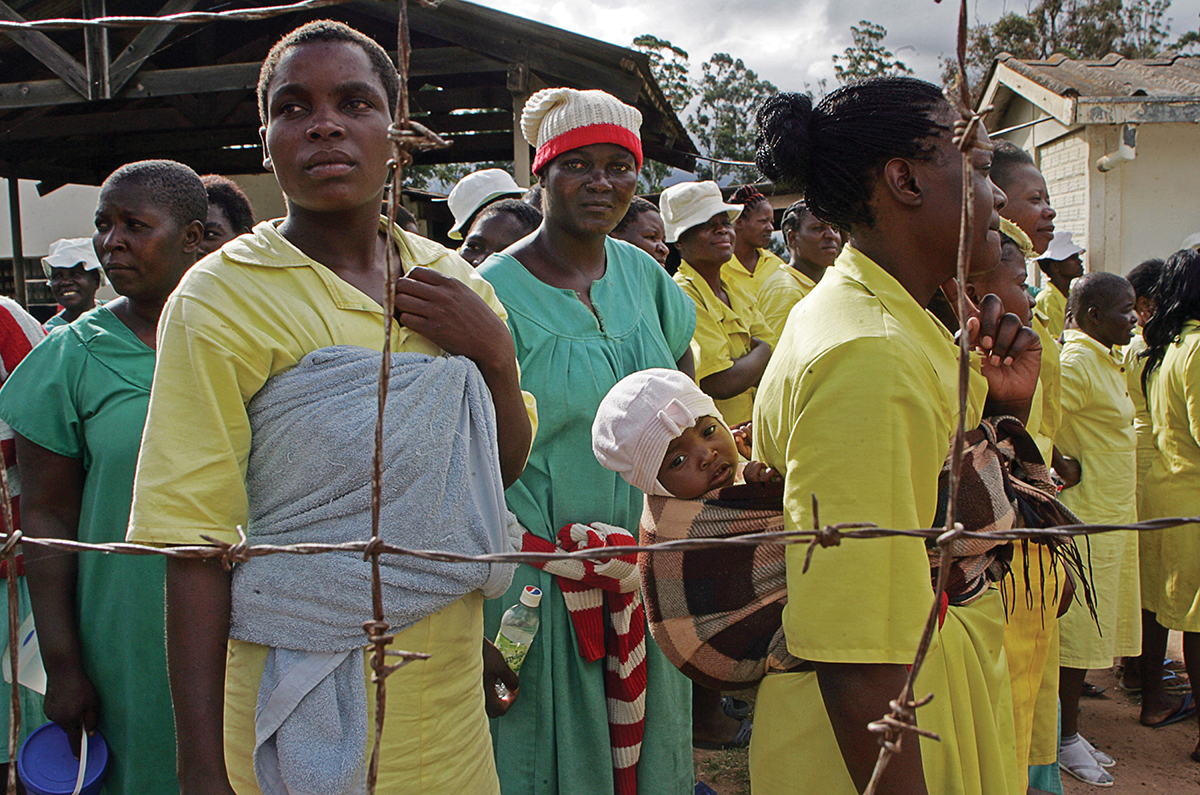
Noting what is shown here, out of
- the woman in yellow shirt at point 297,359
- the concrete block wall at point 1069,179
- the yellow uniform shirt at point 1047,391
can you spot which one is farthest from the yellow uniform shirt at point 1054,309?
the concrete block wall at point 1069,179

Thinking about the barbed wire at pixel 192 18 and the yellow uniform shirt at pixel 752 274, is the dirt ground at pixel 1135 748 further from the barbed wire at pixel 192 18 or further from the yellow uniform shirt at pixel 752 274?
the barbed wire at pixel 192 18

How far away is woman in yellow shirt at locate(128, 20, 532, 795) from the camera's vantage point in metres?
1.21

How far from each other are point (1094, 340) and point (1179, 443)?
61cm

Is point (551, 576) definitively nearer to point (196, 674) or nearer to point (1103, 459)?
point (196, 674)

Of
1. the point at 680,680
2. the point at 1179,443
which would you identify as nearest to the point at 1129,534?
the point at 1179,443

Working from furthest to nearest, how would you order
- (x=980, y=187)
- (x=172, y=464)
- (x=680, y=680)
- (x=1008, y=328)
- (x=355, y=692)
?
(x=680, y=680) → (x=1008, y=328) → (x=980, y=187) → (x=355, y=692) → (x=172, y=464)

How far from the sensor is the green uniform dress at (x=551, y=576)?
221cm

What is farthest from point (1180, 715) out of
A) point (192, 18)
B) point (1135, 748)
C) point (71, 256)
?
point (71, 256)

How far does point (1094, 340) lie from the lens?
4.01 metres

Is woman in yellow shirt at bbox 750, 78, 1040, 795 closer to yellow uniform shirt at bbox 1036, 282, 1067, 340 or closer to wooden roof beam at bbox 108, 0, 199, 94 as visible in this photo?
yellow uniform shirt at bbox 1036, 282, 1067, 340

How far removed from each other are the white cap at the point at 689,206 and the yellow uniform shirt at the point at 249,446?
112 inches

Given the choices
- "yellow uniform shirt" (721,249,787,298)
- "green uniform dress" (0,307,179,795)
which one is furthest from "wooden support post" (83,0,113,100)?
"green uniform dress" (0,307,179,795)

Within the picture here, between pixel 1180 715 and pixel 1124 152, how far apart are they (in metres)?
A: 7.08

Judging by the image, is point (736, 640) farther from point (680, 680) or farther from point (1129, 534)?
point (1129, 534)
